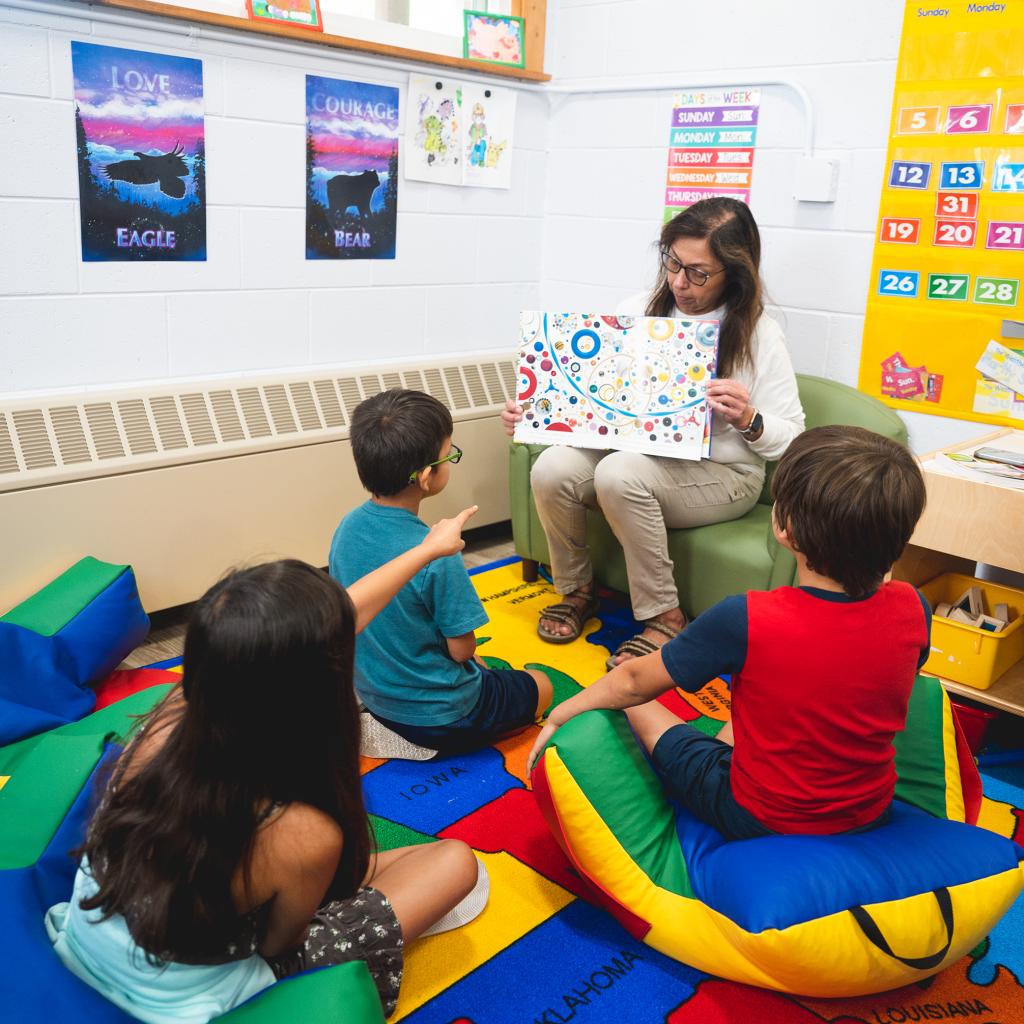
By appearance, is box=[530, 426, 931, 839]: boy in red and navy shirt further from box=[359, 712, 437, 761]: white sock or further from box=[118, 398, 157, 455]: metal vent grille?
box=[118, 398, 157, 455]: metal vent grille

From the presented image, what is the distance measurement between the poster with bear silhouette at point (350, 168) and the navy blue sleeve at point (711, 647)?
6.15 feet

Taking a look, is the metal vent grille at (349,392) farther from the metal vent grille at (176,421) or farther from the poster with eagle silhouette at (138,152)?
the poster with eagle silhouette at (138,152)

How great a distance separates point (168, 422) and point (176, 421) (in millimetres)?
21

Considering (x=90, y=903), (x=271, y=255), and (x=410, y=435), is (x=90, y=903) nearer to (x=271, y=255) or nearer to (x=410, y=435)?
(x=410, y=435)

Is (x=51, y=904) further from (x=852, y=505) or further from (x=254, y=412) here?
(x=254, y=412)

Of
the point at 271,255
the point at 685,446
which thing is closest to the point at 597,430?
the point at 685,446

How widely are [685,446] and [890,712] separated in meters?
1.11

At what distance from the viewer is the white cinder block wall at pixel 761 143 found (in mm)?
2662

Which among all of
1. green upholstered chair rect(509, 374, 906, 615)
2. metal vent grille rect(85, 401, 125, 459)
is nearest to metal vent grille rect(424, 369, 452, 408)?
green upholstered chair rect(509, 374, 906, 615)

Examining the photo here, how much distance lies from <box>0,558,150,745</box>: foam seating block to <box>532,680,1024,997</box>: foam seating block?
1042 mm

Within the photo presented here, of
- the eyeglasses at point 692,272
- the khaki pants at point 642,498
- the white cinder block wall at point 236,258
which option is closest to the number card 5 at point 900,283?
the eyeglasses at point 692,272

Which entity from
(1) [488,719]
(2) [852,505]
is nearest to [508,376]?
(1) [488,719]

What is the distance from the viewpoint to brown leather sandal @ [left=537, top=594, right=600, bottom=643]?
2.59 meters

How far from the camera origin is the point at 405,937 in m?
1.46
